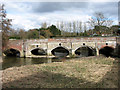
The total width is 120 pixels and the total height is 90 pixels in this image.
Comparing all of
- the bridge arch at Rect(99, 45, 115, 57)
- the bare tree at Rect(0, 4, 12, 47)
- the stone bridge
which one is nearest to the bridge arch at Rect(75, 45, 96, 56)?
the stone bridge

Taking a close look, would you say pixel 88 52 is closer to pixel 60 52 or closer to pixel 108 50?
pixel 108 50

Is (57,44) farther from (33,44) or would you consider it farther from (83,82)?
(83,82)

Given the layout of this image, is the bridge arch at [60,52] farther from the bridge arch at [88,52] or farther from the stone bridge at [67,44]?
the bridge arch at [88,52]

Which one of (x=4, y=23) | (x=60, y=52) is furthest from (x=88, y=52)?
(x=4, y=23)

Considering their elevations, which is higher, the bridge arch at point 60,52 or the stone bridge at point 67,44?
the stone bridge at point 67,44

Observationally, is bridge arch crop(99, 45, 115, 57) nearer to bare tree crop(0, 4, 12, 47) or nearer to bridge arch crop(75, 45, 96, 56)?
bridge arch crop(75, 45, 96, 56)

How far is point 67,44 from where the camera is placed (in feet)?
80.2

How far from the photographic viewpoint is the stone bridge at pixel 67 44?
76.2 ft

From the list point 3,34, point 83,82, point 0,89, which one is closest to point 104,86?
point 83,82

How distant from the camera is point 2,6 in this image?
17.2 metres

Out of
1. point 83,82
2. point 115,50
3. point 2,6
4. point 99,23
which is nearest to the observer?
point 83,82

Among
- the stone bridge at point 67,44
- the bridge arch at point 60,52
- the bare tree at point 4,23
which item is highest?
the bare tree at point 4,23

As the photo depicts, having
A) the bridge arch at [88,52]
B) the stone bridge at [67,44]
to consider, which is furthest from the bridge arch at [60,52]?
the bridge arch at [88,52]

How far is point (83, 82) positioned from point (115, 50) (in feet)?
56.5
